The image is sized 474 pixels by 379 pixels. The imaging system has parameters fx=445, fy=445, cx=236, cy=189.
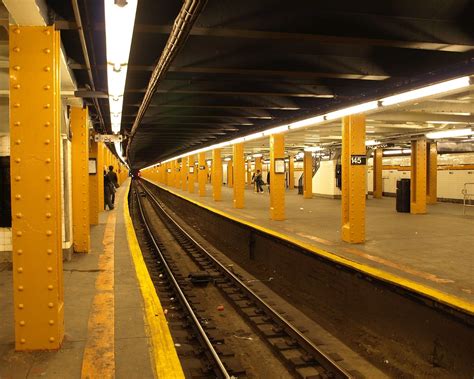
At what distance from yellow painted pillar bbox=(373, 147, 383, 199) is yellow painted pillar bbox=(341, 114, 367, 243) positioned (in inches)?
536

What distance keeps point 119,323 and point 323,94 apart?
5.24 metres

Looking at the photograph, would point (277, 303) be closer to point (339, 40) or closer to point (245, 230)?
point (245, 230)

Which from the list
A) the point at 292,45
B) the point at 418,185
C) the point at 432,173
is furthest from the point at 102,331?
the point at 432,173

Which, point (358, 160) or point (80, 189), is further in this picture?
point (358, 160)

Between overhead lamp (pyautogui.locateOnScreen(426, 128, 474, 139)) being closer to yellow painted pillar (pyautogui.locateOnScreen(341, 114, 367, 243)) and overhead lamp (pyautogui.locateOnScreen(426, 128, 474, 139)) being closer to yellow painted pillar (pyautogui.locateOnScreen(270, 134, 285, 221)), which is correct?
yellow painted pillar (pyautogui.locateOnScreen(270, 134, 285, 221))

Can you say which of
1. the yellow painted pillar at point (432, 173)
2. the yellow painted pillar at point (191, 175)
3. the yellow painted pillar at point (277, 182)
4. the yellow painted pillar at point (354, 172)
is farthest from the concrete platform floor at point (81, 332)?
the yellow painted pillar at point (191, 175)

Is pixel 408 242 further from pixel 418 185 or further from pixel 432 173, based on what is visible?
pixel 432 173

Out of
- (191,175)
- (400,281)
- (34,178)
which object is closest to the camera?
(34,178)

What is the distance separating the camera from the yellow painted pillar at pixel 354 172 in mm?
8781

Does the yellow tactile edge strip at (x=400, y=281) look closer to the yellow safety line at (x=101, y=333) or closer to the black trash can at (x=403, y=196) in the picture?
the yellow safety line at (x=101, y=333)

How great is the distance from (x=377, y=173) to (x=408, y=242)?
14.2 metres

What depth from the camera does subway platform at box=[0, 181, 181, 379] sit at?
3.00m

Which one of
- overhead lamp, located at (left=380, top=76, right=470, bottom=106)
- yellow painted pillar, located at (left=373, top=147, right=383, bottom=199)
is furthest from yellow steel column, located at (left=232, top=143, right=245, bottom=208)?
overhead lamp, located at (left=380, top=76, right=470, bottom=106)

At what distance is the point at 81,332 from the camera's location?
368cm
